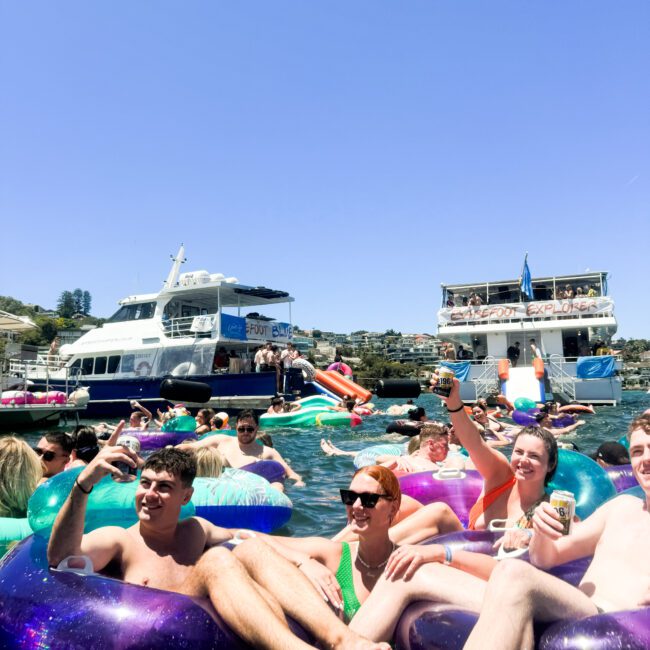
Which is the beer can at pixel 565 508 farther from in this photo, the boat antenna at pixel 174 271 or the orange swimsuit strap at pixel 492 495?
the boat antenna at pixel 174 271

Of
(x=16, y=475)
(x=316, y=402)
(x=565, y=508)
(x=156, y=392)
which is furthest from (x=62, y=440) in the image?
(x=156, y=392)

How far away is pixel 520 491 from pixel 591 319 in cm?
2522

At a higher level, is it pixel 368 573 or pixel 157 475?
pixel 157 475

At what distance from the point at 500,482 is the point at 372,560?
1.28 meters

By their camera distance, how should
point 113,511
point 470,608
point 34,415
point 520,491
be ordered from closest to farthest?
point 470,608
point 520,491
point 113,511
point 34,415

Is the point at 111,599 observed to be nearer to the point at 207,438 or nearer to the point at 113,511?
the point at 113,511

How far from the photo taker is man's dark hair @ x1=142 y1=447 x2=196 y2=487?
3135 millimetres

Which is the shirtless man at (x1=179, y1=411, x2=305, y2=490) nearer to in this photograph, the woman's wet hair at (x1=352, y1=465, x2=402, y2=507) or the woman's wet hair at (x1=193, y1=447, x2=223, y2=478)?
the woman's wet hair at (x1=193, y1=447, x2=223, y2=478)

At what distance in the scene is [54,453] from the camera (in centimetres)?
565

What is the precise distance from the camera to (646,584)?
8.20ft

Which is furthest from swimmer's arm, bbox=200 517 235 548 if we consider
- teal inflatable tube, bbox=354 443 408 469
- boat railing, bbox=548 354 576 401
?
boat railing, bbox=548 354 576 401

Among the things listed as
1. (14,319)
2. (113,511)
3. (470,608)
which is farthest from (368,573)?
(14,319)

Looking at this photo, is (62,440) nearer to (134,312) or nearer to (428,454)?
(428,454)

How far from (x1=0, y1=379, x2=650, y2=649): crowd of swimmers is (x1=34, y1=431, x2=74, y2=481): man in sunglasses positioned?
2.72 m
